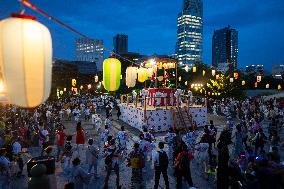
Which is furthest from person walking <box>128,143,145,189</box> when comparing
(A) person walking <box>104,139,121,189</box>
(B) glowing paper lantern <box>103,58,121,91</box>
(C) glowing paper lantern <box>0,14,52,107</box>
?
(C) glowing paper lantern <box>0,14,52,107</box>

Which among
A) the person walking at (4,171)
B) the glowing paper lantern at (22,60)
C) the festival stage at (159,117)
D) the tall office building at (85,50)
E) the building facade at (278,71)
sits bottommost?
the person walking at (4,171)

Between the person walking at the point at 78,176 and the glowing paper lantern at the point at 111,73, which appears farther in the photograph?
the glowing paper lantern at the point at 111,73

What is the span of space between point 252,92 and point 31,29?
56.8m

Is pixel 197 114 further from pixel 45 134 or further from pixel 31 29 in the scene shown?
pixel 31 29

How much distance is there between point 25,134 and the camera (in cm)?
1719

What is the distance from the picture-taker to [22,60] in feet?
18.6

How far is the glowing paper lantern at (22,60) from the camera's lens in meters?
5.66

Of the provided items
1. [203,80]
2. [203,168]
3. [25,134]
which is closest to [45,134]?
[25,134]

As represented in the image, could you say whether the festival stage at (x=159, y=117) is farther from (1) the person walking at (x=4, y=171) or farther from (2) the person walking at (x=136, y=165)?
(1) the person walking at (x=4, y=171)

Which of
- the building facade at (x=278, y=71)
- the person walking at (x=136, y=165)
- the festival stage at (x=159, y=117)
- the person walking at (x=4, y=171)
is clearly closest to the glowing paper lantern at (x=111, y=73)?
the person walking at (x=136, y=165)

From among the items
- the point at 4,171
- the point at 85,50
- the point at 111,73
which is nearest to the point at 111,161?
the point at 4,171

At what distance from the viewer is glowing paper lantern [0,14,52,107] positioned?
5.66 metres

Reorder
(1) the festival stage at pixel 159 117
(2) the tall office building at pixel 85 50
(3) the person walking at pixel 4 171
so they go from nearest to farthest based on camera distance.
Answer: (3) the person walking at pixel 4 171, (1) the festival stage at pixel 159 117, (2) the tall office building at pixel 85 50

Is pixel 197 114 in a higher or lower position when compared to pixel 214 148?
higher
